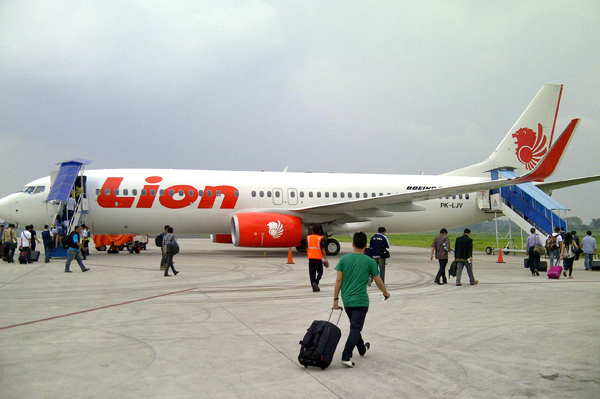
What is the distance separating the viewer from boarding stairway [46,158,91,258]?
1855cm

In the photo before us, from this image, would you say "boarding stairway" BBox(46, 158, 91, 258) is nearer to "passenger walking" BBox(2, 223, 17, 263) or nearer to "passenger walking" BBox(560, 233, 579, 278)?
"passenger walking" BBox(2, 223, 17, 263)

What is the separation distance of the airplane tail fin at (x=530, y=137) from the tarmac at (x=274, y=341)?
604 inches

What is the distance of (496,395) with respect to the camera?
4.49 metres

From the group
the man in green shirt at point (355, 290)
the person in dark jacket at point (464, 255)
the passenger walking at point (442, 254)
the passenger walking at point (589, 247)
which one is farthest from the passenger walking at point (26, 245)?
the passenger walking at point (589, 247)

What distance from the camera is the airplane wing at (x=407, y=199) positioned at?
1855 centimetres

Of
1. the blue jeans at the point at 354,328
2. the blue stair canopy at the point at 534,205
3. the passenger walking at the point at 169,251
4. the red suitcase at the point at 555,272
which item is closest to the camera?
the blue jeans at the point at 354,328

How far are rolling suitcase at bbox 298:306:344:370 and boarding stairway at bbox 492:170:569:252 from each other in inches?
687

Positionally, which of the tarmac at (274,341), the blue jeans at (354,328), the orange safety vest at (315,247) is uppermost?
A: the orange safety vest at (315,247)

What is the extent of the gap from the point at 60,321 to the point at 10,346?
4.94 feet

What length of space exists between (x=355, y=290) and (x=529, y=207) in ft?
→ 63.1

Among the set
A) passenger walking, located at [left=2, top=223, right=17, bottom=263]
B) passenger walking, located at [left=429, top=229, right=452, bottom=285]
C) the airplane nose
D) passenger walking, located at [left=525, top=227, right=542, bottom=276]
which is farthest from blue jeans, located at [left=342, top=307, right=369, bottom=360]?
the airplane nose

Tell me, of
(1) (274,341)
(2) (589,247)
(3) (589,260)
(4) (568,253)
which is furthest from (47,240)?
(3) (589,260)

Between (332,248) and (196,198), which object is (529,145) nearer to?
(332,248)

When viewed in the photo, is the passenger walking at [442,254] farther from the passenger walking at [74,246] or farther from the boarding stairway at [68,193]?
the boarding stairway at [68,193]
